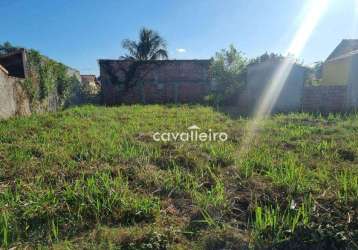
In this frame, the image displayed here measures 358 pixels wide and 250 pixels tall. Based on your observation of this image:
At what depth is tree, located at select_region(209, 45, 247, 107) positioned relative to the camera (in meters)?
15.8

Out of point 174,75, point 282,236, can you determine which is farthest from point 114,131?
point 174,75

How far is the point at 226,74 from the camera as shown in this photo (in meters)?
16.7

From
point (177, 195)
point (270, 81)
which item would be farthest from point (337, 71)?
point (177, 195)

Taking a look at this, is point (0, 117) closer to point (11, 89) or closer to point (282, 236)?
point (11, 89)

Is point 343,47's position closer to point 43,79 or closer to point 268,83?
point 268,83

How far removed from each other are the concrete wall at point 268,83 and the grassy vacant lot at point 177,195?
25.4 feet

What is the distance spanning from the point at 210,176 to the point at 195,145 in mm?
1760

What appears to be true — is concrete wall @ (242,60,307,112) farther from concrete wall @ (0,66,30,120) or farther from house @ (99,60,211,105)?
A: concrete wall @ (0,66,30,120)

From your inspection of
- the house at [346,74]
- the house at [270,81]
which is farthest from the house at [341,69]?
the house at [270,81]

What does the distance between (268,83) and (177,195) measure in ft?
38.4

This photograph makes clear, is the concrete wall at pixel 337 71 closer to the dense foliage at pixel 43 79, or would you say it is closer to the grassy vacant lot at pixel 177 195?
the grassy vacant lot at pixel 177 195

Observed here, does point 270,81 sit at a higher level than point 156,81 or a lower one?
lower
